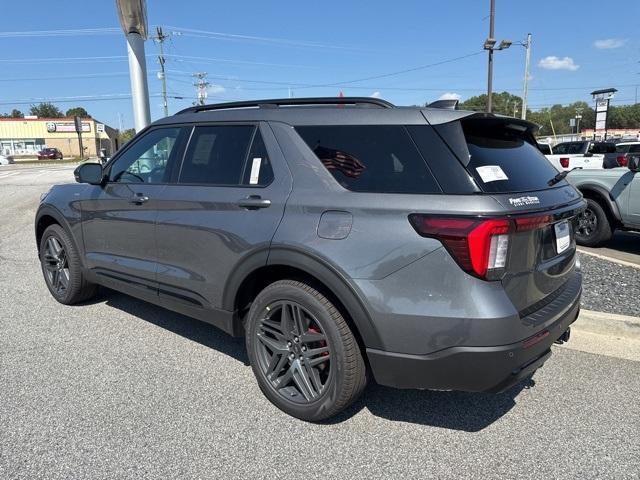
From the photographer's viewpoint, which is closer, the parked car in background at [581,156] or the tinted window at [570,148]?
the parked car in background at [581,156]

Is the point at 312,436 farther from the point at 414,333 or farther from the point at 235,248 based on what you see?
the point at 235,248

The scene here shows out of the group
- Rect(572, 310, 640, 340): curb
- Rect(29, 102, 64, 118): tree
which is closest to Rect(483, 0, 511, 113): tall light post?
Rect(572, 310, 640, 340): curb

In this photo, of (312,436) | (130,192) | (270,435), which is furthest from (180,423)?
(130,192)

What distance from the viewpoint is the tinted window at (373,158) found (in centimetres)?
250

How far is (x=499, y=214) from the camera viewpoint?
228cm

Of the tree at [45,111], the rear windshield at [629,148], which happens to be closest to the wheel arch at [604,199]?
the rear windshield at [629,148]

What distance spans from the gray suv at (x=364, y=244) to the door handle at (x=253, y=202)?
1cm

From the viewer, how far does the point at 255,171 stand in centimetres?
311

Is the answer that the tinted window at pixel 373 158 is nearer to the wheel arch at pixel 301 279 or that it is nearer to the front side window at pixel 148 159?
the wheel arch at pixel 301 279

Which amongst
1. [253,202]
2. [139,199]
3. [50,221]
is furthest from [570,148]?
[253,202]

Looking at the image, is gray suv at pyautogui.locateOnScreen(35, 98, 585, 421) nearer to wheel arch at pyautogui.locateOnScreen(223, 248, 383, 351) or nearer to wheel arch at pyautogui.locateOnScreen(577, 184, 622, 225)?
wheel arch at pyautogui.locateOnScreen(223, 248, 383, 351)

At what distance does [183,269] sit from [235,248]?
0.62 m

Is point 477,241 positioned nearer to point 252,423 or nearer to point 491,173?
point 491,173

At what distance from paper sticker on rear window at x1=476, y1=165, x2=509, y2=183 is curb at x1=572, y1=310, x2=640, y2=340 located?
7.25 ft
